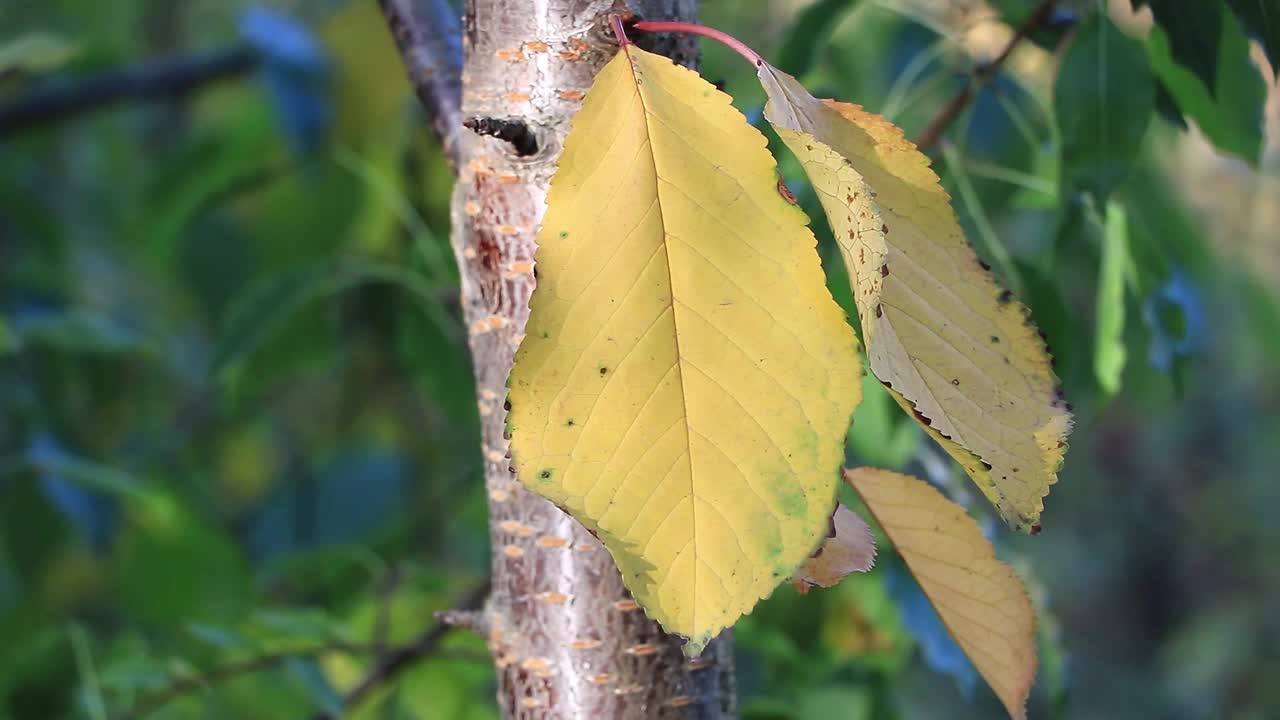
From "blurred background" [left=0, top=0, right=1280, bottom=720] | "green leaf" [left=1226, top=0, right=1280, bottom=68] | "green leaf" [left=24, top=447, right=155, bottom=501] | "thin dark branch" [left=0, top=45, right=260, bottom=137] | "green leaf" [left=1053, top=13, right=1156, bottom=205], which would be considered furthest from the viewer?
"thin dark branch" [left=0, top=45, right=260, bottom=137]

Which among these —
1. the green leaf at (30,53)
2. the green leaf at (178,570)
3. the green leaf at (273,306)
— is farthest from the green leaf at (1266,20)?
the green leaf at (178,570)

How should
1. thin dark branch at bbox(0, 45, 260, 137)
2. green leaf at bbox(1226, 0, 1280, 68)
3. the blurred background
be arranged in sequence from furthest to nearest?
thin dark branch at bbox(0, 45, 260, 137), the blurred background, green leaf at bbox(1226, 0, 1280, 68)

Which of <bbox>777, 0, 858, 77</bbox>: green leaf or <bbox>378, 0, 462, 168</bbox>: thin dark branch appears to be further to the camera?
<bbox>777, 0, 858, 77</bbox>: green leaf

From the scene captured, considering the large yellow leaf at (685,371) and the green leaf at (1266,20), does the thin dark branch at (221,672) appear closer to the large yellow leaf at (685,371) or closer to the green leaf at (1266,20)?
the large yellow leaf at (685,371)

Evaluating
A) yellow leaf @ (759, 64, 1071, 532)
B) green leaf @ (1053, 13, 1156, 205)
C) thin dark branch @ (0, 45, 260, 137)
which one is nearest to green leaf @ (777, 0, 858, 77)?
green leaf @ (1053, 13, 1156, 205)

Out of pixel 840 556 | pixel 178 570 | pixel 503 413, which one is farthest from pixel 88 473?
pixel 840 556

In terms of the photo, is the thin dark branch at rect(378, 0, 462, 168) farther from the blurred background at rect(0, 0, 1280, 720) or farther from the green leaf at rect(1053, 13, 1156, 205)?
the green leaf at rect(1053, 13, 1156, 205)
